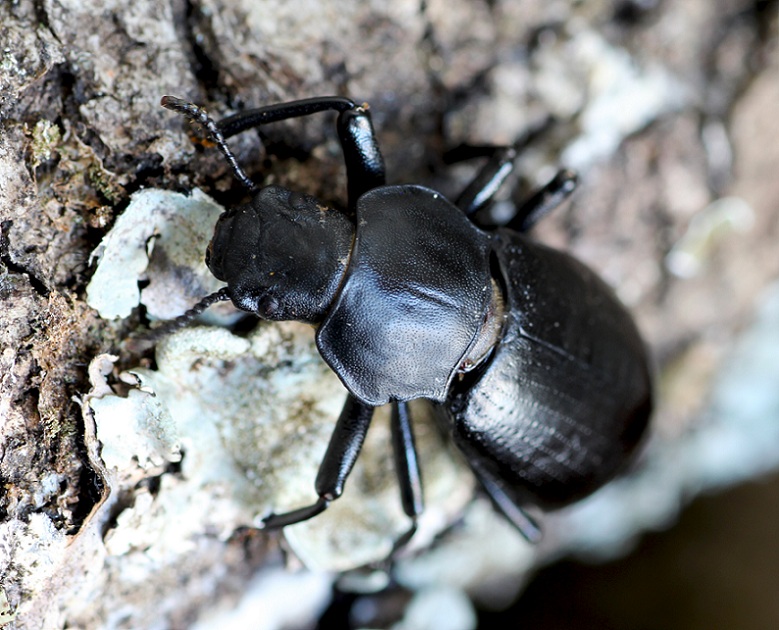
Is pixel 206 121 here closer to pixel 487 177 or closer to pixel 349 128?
pixel 349 128

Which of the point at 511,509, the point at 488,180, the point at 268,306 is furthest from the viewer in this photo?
the point at 511,509

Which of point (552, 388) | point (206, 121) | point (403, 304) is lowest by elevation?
point (552, 388)

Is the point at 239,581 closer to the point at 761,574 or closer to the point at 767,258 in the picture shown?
the point at 761,574

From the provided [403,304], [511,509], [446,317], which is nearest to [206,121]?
[403,304]

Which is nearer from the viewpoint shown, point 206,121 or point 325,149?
point 206,121

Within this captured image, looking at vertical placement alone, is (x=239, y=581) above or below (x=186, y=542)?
below

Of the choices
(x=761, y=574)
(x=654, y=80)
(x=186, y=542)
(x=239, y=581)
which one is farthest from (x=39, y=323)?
(x=761, y=574)

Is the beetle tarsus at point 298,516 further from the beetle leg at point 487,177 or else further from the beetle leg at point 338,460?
the beetle leg at point 487,177

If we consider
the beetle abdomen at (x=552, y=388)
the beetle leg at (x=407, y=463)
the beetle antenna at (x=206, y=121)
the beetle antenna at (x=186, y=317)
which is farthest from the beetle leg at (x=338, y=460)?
the beetle antenna at (x=206, y=121)
